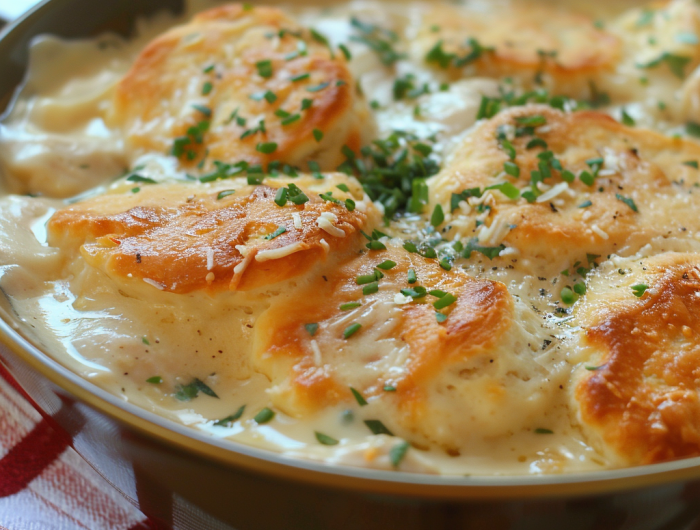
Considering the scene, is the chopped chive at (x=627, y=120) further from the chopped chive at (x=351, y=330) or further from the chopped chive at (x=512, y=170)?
the chopped chive at (x=351, y=330)

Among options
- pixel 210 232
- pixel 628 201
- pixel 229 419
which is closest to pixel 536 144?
pixel 628 201

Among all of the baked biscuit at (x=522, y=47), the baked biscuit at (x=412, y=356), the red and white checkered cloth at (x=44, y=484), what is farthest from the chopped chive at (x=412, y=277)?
the baked biscuit at (x=522, y=47)

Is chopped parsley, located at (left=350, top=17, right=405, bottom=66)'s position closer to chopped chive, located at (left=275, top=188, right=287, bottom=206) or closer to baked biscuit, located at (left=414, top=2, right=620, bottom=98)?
baked biscuit, located at (left=414, top=2, right=620, bottom=98)

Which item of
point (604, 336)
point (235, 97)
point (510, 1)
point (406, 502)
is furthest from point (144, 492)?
point (510, 1)

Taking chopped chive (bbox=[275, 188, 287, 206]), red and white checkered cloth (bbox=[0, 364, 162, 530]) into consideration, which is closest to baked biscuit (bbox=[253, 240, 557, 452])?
chopped chive (bbox=[275, 188, 287, 206])

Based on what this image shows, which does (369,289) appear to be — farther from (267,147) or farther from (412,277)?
(267,147)

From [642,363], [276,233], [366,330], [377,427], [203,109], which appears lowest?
[642,363]
